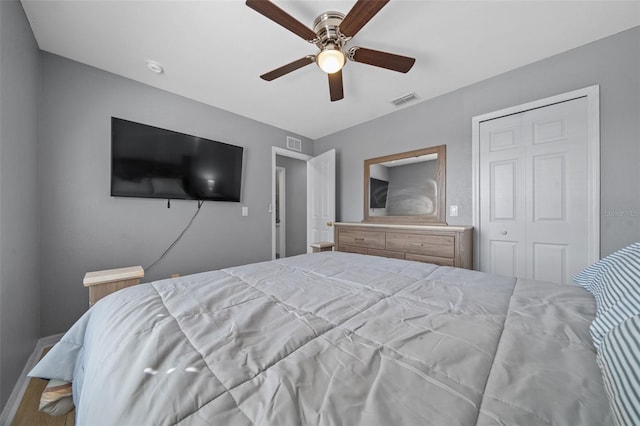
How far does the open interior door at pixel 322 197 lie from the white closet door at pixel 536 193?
1.97 m

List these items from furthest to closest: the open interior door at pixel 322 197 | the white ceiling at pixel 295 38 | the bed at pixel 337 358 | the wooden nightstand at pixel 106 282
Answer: the open interior door at pixel 322 197 < the wooden nightstand at pixel 106 282 < the white ceiling at pixel 295 38 < the bed at pixel 337 358

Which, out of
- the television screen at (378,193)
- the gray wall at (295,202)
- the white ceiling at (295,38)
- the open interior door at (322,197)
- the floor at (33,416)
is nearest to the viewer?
the floor at (33,416)

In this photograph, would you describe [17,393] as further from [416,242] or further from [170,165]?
[416,242]

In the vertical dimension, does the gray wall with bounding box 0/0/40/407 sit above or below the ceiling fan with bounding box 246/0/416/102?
below

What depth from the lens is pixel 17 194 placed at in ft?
4.86

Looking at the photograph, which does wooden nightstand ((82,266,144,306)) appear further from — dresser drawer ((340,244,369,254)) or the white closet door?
the white closet door

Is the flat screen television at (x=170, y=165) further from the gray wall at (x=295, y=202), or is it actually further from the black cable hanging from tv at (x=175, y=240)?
the gray wall at (x=295, y=202)

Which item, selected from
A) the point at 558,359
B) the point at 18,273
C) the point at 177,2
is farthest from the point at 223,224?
the point at 558,359

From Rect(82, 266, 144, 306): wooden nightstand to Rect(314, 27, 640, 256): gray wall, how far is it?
10.4ft

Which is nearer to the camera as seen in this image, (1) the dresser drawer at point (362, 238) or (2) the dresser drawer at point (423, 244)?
(2) the dresser drawer at point (423, 244)

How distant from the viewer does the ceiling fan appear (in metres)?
1.30

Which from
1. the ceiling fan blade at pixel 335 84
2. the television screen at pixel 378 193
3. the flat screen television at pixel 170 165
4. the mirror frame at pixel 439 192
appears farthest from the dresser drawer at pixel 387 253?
the flat screen television at pixel 170 165

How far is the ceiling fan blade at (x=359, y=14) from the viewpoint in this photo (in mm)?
1253

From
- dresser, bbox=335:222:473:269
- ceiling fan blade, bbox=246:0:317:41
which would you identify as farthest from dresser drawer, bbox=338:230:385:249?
ceiling fan blade, bbox=246:0:317:41
